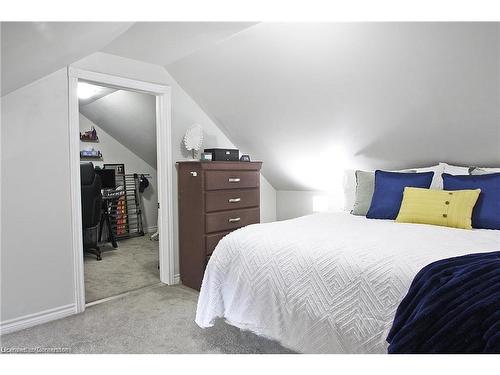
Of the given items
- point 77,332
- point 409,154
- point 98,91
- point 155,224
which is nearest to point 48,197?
point 77,332

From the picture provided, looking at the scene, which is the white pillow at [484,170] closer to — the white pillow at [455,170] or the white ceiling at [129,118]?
the white pillow at [455,170]

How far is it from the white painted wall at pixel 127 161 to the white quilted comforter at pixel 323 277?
3976 mm

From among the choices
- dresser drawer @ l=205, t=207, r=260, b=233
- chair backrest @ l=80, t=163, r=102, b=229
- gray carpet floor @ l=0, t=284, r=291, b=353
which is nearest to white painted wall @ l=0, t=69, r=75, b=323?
gray carpet floor @ l=0, t=284, r=291, b=353

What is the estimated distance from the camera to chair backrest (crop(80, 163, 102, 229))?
4141mm

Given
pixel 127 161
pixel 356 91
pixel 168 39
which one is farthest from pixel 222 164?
pixel 127 161

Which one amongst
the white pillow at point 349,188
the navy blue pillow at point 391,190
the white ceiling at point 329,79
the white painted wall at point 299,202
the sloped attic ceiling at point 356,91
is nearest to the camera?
the white ceiling at point 329,79

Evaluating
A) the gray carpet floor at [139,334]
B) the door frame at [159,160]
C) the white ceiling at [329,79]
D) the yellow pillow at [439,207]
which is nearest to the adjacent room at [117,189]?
the door frame at [159,160]

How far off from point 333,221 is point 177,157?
1.61m

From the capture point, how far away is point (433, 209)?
239cm

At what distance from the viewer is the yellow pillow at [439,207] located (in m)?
2.30

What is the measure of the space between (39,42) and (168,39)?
54.2 inches

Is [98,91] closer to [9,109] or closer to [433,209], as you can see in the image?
[9,109]

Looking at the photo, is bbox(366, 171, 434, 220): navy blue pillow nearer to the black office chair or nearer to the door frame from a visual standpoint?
the door frame

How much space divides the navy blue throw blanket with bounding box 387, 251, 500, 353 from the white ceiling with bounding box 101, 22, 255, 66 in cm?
202
